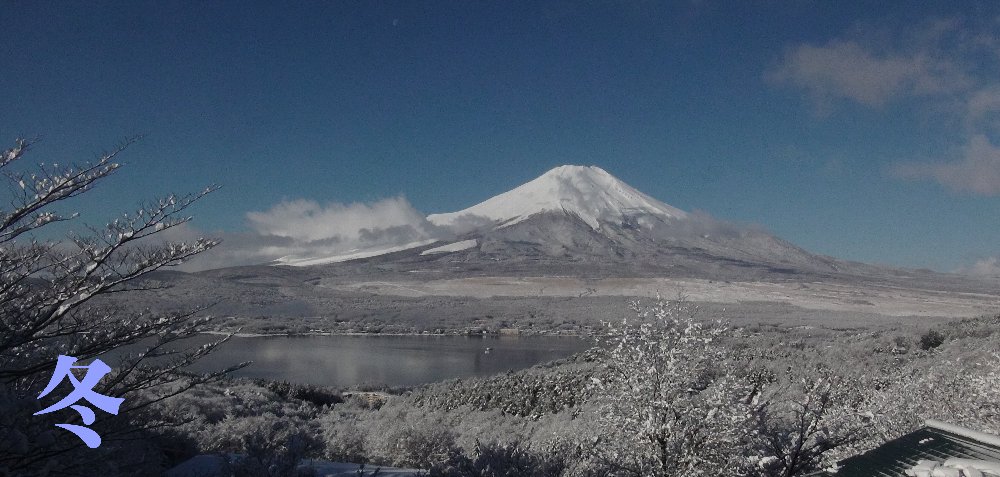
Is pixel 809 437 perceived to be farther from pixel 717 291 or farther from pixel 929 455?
pixel 717 291

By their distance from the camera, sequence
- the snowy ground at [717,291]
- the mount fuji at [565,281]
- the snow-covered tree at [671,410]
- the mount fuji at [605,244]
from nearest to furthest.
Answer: the snow-covered tree at [671,410] → the mount fuji at [565,281] → the snowy ground at [717,291] → the mount fuji at [605,244]

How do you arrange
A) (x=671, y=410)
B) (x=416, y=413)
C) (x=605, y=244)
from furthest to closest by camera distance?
(x=605, y=244) < (x=416, y=413) < (x=671, y=410)

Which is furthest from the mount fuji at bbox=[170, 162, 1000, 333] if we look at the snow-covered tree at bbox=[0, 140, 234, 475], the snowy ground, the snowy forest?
the snow-covered tree at bbox=[0, 140, 234, 475]

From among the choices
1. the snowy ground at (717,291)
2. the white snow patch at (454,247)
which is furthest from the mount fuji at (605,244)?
the snowy ground at (717,291)

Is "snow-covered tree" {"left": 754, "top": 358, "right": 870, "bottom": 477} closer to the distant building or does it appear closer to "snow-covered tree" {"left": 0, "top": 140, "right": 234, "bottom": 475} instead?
the distant building

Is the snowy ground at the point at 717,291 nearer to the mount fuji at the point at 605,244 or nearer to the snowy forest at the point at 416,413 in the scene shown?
the mount fuji at the point at 605,244

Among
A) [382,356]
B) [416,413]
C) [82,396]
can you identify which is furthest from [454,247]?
[82,396]

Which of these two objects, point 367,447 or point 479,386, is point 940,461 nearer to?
point 367,447
